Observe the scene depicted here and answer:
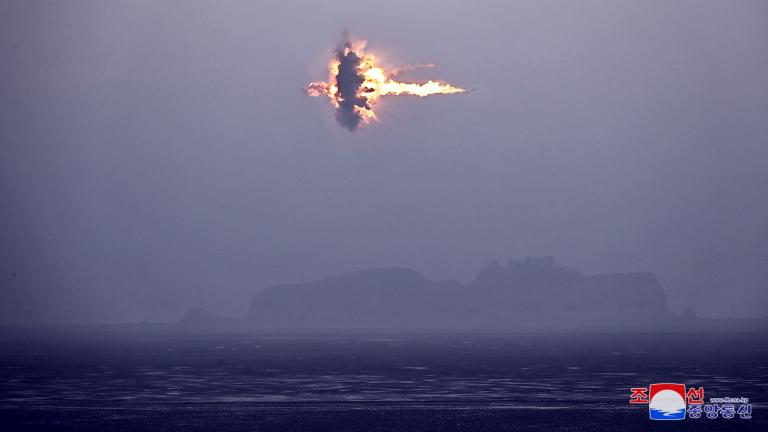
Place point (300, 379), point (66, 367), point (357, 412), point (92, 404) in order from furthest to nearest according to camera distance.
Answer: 1. point (66, 367)
2. point (300, 379)
3. point (92, 404)
4. point (357, 412)

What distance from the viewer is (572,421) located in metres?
66.4

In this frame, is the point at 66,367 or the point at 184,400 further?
the point at 66,367

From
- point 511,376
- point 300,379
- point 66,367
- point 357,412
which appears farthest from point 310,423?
point 66,367

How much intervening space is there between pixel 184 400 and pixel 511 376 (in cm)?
4281

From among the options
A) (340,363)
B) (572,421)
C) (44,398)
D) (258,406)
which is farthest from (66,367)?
(572,421)

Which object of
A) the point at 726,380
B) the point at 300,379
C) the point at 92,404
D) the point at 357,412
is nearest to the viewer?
the point at 357,412

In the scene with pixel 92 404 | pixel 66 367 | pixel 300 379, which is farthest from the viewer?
pixel 66 367

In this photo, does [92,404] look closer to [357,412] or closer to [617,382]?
[357,412]

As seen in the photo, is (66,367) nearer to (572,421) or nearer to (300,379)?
(300,379)

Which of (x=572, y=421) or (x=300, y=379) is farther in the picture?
(x=300, y=379)

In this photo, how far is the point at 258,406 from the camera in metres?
76.0

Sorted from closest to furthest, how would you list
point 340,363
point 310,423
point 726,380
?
1. point 310,423
2. point 726,380
3. point 340,363

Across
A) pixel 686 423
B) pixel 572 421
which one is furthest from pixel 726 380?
pixel 572 421

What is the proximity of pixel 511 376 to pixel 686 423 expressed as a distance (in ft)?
139
